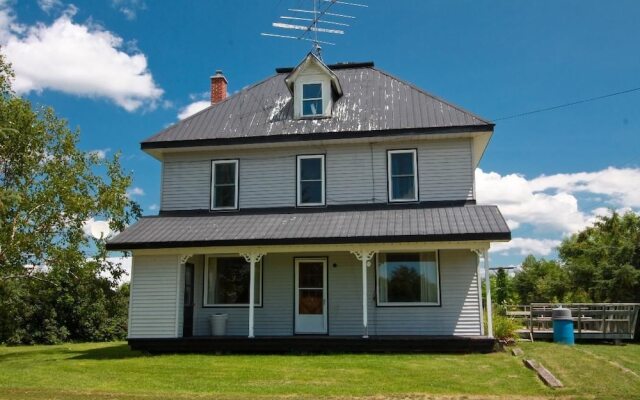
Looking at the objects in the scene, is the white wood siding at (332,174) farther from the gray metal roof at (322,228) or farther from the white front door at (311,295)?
the white front door at (311,295)

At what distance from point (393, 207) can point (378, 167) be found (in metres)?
1.27

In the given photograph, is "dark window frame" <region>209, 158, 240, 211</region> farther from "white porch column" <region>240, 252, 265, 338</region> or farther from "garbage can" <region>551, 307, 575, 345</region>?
"garbage can" <region>551, 307, 575, 345</region>

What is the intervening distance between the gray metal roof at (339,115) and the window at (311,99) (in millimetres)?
415

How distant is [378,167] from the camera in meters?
17.0

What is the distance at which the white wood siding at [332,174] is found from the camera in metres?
16.5

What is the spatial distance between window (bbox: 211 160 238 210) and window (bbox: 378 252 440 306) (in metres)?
4.82

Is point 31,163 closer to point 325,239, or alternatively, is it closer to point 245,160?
point 245,160

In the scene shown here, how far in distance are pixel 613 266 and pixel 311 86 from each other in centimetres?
1474

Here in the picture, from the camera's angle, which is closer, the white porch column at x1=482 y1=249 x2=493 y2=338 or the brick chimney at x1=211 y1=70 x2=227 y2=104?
the white porch column at x1=482 y1=249 x2=493 y2=338

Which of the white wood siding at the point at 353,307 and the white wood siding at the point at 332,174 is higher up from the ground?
the white wood siding at the point at 332,174

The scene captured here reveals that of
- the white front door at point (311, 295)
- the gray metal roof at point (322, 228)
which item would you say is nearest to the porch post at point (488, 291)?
the gray metal roof at point (322, 228)

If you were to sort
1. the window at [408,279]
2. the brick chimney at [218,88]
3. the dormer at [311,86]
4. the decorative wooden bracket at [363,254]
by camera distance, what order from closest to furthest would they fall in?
the decorative wooden bracket at [363,254]
the window at [408,279]
the dormer at [311,86]
the brick chimney at [218,88]

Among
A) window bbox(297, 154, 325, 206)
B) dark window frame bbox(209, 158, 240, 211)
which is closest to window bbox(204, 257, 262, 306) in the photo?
dark window frame bbox(209, 158, 240, 211)

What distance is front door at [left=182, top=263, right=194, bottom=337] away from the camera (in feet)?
53.8
